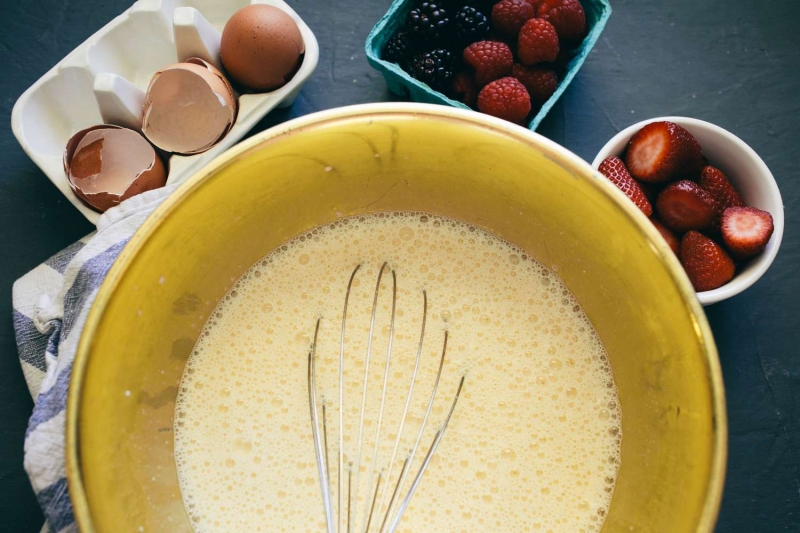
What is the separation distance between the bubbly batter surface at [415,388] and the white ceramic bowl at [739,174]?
22cm

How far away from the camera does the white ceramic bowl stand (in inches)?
30.1

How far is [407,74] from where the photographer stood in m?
0.84

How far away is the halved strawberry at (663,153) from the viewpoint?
2.57ft

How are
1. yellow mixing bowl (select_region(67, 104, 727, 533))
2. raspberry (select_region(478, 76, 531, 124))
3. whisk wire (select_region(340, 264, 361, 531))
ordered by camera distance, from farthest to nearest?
raspberry (select_region(478, 76, 531, 124)) → whisk wire (select_region(340, 264, 361, 531)) → yellow mixing bowl (select_region(67, 104, 727, 533))

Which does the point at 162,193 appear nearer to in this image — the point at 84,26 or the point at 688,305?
the point at 84,26

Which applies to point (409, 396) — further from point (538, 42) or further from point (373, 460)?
point (538, 42)

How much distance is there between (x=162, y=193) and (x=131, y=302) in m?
0.22

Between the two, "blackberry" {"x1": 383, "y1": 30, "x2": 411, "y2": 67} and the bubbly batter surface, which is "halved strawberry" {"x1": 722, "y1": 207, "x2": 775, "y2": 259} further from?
"blackberry" {"x1": 383, "y1": 30, "x2": 411, "y2": 67}

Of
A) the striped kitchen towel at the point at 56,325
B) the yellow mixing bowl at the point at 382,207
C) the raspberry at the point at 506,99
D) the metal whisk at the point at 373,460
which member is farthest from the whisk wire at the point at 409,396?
the striped kitchen towel at the point at 56,325

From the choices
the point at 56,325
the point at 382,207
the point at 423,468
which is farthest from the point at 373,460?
the point at 56,325

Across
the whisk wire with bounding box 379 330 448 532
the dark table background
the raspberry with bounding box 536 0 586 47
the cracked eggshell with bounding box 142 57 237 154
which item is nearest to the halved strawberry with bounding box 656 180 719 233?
the dark table background

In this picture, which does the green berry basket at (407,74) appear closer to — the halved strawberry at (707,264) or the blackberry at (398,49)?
the blackberry at (398,49)

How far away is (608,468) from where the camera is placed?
709 millimetres

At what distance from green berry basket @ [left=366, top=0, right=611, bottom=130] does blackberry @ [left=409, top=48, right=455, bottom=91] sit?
19mm
